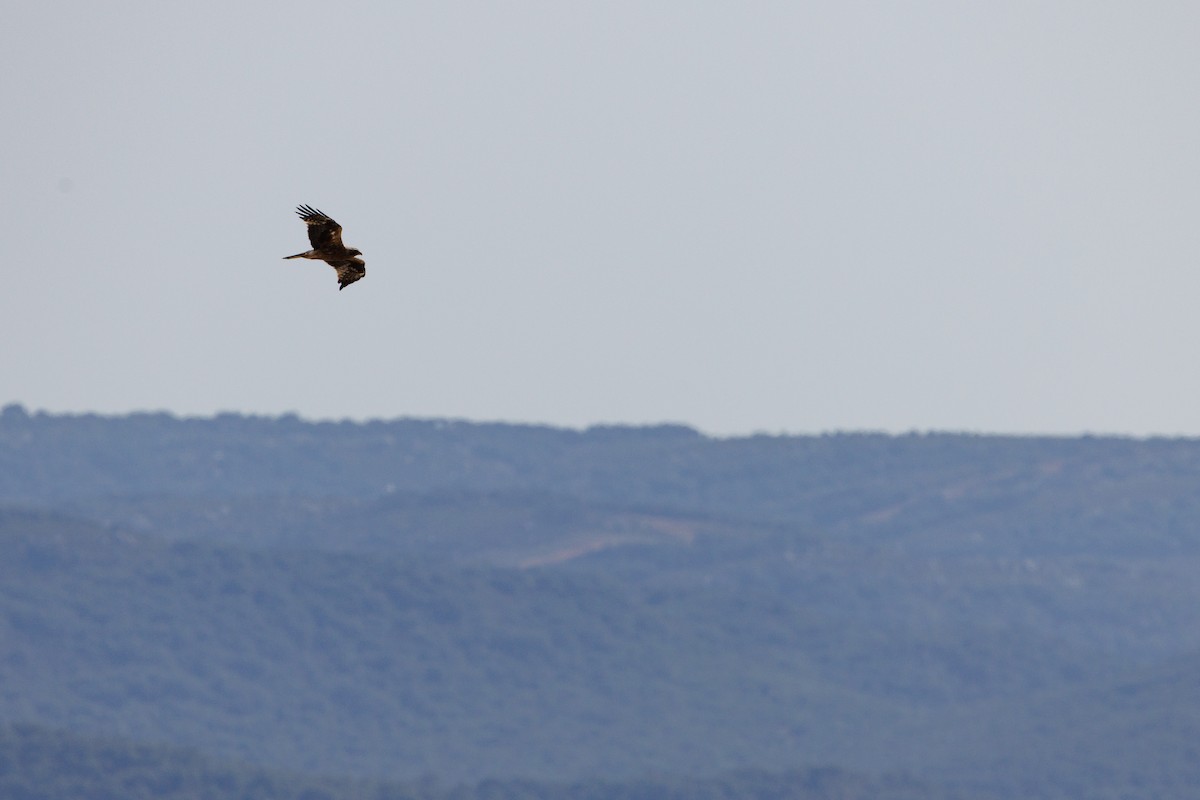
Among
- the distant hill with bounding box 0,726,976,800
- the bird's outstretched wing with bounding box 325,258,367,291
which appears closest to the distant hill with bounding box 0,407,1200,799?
the distant hill with bounding box 0,726,976,800

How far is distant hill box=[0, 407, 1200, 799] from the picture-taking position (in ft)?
483

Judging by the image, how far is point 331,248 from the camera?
26578 millimetres

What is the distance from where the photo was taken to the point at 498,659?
165875 millimetres

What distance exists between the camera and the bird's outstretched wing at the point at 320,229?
2636cm

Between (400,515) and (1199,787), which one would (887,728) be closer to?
(1199,787)

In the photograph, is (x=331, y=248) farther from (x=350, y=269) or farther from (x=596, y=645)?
(x=596, y=645)

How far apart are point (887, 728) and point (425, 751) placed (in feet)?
90.6

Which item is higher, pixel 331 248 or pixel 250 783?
pixel 250 783

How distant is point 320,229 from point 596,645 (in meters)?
142

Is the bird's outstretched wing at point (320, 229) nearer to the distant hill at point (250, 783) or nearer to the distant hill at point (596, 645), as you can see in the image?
the distant hill at point (250, 783)

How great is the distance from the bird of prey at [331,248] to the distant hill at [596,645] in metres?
108

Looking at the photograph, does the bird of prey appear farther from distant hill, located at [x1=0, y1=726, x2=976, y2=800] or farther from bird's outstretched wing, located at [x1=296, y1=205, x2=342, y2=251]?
distant hill, located at [x1=0, y1=726, x2=976, y2=800]

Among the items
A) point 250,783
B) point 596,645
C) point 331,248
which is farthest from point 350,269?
point 596,645

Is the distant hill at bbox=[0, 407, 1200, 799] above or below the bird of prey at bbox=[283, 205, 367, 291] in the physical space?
above
